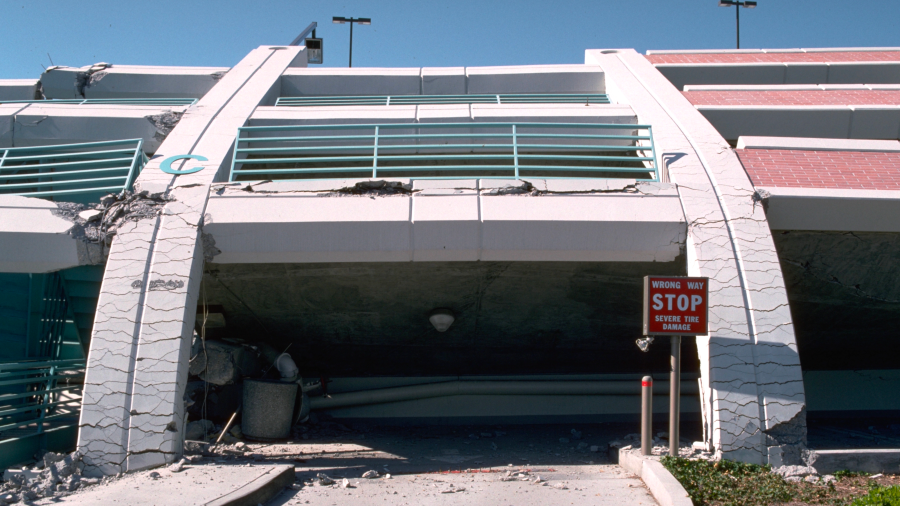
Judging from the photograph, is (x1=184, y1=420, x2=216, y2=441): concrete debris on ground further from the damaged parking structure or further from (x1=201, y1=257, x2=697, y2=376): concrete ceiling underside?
(x1=201, y1=257, x2=697, y2=376): concrete ceiling underside

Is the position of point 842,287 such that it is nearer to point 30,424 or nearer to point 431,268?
point 431,268

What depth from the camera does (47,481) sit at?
15.9ft

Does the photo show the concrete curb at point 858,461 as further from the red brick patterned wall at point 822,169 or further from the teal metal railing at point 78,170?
the teal metal railing at point 78,170

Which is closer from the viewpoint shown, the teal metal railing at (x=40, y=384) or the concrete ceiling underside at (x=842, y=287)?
the teal metal railing at (x=40, y=384)

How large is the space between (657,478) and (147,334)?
15.6 ft

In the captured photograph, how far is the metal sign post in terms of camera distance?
212 inches

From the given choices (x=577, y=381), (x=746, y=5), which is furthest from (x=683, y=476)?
(x=746, y=5)

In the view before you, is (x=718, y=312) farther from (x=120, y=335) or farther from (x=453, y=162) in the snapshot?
(x=120, y=335)

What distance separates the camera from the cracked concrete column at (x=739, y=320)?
17.9ft

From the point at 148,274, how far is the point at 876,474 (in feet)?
23.0

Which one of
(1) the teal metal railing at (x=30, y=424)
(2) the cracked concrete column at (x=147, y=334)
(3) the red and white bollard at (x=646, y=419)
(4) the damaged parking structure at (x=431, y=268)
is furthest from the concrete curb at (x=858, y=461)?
(1) the teal metal railing at (x=30, y=424)

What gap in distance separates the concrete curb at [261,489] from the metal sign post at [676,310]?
11.0 ft

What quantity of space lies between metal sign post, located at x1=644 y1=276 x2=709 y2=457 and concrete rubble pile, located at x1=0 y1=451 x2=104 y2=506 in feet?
16.4

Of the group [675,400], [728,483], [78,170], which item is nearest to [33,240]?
[78,170]
